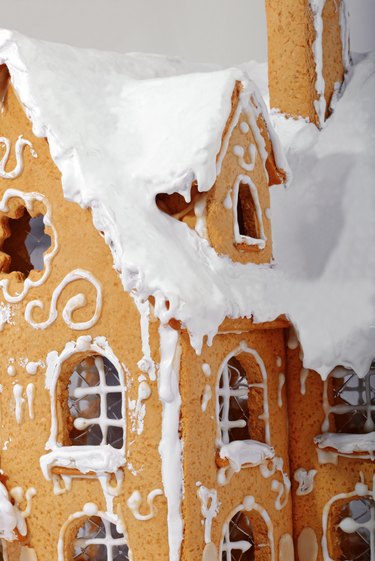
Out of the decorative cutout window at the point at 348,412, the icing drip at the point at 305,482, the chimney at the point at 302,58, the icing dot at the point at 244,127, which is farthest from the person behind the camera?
the chimney at the point at 302,58

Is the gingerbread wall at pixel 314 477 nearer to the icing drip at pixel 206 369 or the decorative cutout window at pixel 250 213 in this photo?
the decorative cutout window at pixel 250 213

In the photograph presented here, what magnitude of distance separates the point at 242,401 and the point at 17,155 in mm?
1707

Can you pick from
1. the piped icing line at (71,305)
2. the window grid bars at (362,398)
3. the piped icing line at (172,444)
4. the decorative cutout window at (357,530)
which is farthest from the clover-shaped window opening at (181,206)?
the decorative cutout window at (357,530)

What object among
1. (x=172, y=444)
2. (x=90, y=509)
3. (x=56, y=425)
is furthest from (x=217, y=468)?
(x=56, y=425)

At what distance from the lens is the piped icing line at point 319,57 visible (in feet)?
17.1

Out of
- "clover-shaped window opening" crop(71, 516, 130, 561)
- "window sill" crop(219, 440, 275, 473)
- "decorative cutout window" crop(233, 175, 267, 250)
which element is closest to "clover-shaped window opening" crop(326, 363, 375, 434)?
"window sill" crop(219, 440, 275, 473)

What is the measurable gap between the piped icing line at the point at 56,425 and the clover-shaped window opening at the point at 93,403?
116mm

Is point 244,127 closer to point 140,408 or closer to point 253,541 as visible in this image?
point 140,408

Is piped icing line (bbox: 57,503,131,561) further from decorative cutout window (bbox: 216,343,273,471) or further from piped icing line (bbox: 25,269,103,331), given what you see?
piped icing line (bbox: 25,269,103,331)

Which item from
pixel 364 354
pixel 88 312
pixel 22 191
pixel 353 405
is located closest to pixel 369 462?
pixel 353 405

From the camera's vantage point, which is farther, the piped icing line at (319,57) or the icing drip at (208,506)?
the piped icing line at (319,57)

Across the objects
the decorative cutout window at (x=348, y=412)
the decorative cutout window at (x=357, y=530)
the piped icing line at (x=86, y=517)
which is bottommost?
the decorative cutout window at (x=357, y=530)

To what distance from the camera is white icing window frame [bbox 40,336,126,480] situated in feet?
12.0

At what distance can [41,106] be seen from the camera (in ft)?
12.5
